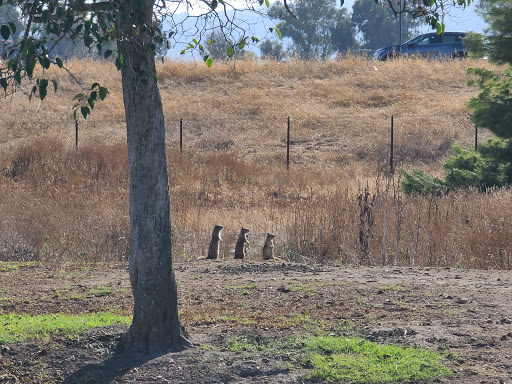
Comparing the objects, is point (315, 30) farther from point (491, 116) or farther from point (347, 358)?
point (347, 358)

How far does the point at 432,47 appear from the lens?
122 ft

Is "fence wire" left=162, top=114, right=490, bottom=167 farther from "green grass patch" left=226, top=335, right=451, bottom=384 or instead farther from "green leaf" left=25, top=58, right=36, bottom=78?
"green leaf" left=25, top=58, right=36, bottom=78

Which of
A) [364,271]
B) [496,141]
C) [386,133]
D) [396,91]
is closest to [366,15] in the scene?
[396,91]

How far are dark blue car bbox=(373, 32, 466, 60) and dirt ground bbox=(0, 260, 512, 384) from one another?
29.7 metres

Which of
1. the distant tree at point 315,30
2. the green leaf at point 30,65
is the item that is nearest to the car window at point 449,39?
the distant tree at point 315,30

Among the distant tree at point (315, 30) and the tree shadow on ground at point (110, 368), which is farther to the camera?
the distant tree at point (315, 30)

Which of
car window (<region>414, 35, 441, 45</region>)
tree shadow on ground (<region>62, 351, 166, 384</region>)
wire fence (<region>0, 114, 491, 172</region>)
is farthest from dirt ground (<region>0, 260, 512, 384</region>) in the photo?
car window (<region>414, 35, 441, 45</region>)

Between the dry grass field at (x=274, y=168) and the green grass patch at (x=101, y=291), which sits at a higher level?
the dry grass field at (x=274, y=168)

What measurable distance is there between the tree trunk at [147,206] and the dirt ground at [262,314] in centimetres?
20

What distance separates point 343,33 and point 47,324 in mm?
65975

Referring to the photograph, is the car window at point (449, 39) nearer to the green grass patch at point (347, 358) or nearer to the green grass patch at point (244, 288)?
the green grass patch at point (244, 288)

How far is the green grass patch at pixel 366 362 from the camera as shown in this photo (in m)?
4.78

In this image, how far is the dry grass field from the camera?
33.8 feet

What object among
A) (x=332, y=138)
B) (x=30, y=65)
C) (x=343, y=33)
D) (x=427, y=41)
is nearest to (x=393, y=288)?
(x=30, y=65)
